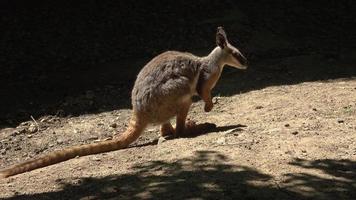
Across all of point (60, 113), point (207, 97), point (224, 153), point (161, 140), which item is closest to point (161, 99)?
point (161, 140)

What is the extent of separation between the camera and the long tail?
6.69 m

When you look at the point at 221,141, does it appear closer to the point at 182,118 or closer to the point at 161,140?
the point at 182,118

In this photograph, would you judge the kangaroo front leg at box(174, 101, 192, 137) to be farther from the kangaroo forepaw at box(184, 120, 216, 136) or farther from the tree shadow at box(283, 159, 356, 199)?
the tree shadow at box(283, 159, 356, 199)

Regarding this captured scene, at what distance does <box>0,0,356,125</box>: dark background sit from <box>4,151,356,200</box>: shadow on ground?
3357 millimetres

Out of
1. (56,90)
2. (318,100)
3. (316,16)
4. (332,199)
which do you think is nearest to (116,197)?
(332,199)

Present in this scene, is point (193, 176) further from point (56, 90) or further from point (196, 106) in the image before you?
point (56, 90)

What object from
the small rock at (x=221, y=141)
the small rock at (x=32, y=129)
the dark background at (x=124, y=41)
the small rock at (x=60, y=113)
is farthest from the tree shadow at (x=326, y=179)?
the small rock at (x=60, y=113)

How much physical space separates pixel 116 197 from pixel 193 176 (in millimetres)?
802

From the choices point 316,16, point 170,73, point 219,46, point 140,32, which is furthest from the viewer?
point 316,16

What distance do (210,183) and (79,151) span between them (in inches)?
83.4

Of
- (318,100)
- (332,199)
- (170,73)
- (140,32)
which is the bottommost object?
(332,199)

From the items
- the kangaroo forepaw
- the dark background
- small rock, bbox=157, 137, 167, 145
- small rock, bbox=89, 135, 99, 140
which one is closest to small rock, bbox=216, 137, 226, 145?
the kangaroo forepaw

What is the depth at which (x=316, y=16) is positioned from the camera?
13.4 meters

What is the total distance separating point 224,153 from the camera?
21.1ft
